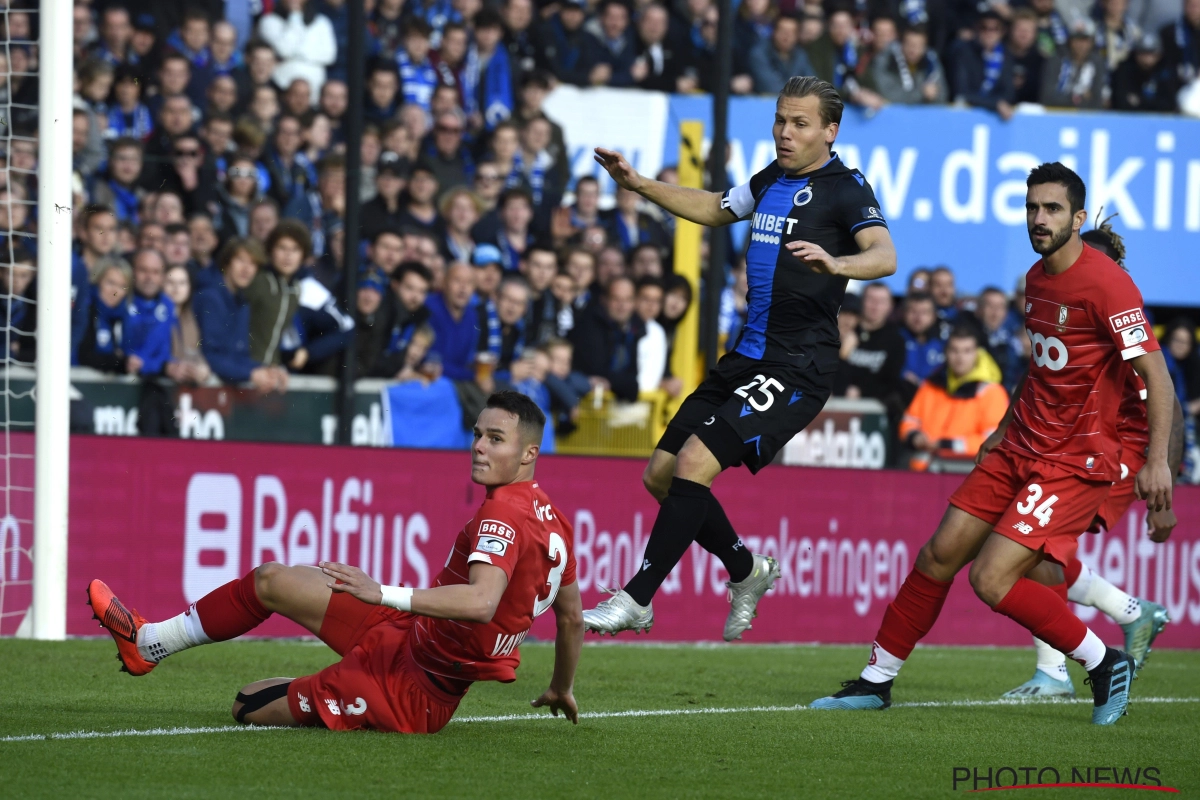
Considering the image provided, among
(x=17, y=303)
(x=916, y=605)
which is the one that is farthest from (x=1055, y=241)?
(x=17, y=303)

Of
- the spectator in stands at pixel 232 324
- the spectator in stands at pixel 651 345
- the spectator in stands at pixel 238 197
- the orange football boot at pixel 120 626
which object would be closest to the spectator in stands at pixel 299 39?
the spectator in stands at pixel 238 197

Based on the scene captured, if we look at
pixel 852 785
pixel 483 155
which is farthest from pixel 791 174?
pixel 483 155

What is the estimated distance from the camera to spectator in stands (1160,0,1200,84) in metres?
15.9

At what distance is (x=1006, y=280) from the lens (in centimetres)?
1484

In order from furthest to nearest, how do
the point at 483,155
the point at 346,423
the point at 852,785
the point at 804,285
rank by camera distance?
the point at 483,155
the point at 346,423
the point at 804,285
the point at 852,785

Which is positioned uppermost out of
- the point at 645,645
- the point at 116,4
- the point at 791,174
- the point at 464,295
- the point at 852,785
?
the point at 116,4

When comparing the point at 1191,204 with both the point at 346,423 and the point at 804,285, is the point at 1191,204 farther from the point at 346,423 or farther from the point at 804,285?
the point at 804,285

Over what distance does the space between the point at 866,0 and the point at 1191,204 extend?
3.51m

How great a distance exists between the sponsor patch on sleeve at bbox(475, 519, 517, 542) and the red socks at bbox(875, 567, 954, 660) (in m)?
2.35

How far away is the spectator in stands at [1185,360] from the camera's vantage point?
14234mm

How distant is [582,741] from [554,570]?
2.20ft

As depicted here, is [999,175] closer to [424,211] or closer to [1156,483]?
[424,211]

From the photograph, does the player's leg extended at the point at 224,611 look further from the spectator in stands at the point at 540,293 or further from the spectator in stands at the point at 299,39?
the spectator in stands at the point at 299,39

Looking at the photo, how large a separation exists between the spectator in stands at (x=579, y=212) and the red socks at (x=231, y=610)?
7.32 metres
